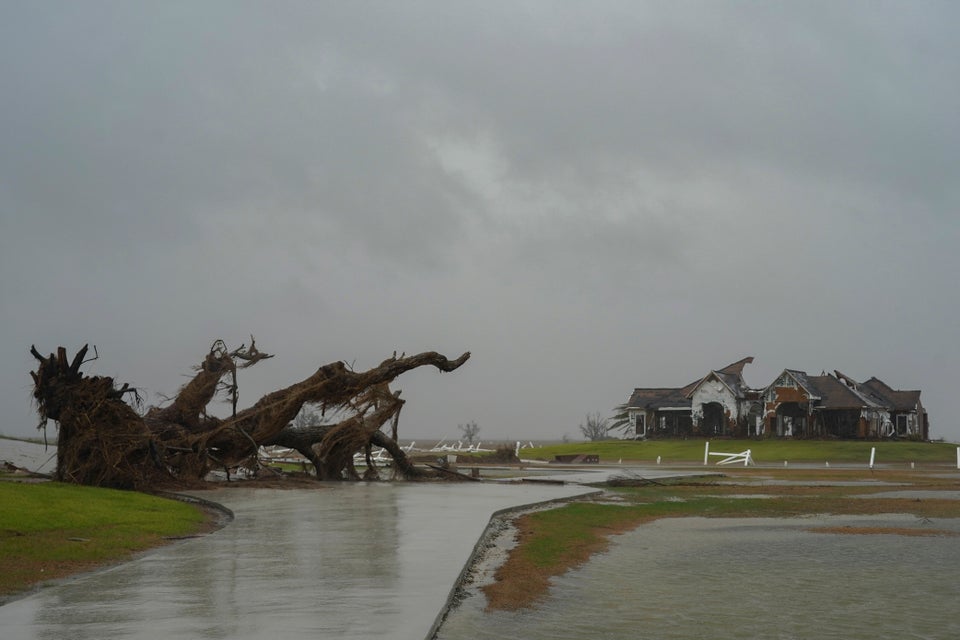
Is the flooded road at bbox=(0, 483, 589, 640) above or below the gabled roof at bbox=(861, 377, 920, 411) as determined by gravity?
below

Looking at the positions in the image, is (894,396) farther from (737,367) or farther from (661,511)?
(661,511)

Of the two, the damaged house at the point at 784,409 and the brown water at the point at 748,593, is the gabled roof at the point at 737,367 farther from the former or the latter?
the brown water at the point at 748,593

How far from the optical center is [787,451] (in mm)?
65250

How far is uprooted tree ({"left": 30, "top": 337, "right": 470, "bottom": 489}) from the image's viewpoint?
21.7 m

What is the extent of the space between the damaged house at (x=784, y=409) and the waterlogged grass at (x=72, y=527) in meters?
65.6

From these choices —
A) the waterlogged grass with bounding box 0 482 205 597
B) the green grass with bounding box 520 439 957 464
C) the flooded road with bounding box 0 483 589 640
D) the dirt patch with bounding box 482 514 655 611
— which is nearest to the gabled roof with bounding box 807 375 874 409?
the green grass with bounding box 520 439 957 464

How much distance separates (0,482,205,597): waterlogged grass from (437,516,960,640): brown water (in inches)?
204

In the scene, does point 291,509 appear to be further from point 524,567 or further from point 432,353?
point 432,353

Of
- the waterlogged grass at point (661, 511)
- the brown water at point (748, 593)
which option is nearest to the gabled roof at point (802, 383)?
the waterlogged grass at point (661, 511)

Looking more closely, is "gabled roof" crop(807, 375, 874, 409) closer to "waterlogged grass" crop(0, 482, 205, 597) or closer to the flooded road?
"waterlogged grass" crop(0, 482, 205, 597)

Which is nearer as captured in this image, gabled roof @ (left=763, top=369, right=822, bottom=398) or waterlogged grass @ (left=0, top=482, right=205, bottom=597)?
waterlogged grass @ (left=0, top=482, right=205, bottom=597)

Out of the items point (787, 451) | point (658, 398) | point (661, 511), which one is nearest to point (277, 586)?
point (661, 511)

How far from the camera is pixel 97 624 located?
683 cm

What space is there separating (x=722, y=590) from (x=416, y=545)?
12.2 feet
